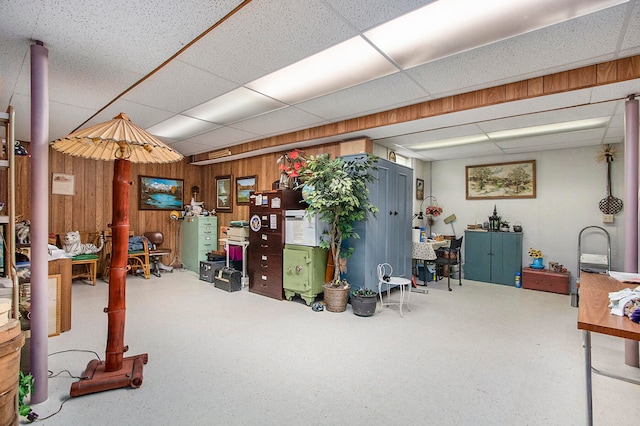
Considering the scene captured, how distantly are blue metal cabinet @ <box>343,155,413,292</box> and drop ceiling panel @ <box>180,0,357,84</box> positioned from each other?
1982 mm

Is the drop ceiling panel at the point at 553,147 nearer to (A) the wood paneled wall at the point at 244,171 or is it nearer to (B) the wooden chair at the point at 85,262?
(A) the wood paneled wall at the point at 244,171

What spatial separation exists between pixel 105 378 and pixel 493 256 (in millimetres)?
5734

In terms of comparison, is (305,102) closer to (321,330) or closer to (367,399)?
(321,330)

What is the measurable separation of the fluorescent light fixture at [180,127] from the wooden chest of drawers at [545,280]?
17.9 ft

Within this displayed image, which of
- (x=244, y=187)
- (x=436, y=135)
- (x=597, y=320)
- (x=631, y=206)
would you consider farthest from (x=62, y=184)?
(x=631, y=206)

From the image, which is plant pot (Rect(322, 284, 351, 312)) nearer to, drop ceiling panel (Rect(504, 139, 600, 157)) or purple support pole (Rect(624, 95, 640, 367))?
purple support pole (Rect(624, 95, 640, 367))

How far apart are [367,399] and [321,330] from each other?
4.02 feet

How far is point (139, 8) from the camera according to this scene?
71.9 inches

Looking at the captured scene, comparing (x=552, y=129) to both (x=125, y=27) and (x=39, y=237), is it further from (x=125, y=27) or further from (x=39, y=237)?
(x=39, y=237)

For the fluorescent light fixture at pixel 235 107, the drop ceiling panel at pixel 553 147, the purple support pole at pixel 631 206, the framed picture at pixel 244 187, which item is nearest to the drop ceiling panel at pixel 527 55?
the purple support pole at pixel 631 206

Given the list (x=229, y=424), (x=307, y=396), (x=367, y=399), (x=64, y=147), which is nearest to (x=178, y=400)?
(x=229, y=424)

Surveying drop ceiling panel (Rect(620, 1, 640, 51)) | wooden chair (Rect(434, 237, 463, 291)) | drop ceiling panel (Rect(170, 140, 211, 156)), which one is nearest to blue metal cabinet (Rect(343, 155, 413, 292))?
wooden chair (Rect(434, 237, 463, 291))

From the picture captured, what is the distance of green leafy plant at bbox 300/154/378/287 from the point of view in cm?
370

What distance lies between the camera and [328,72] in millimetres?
2777
